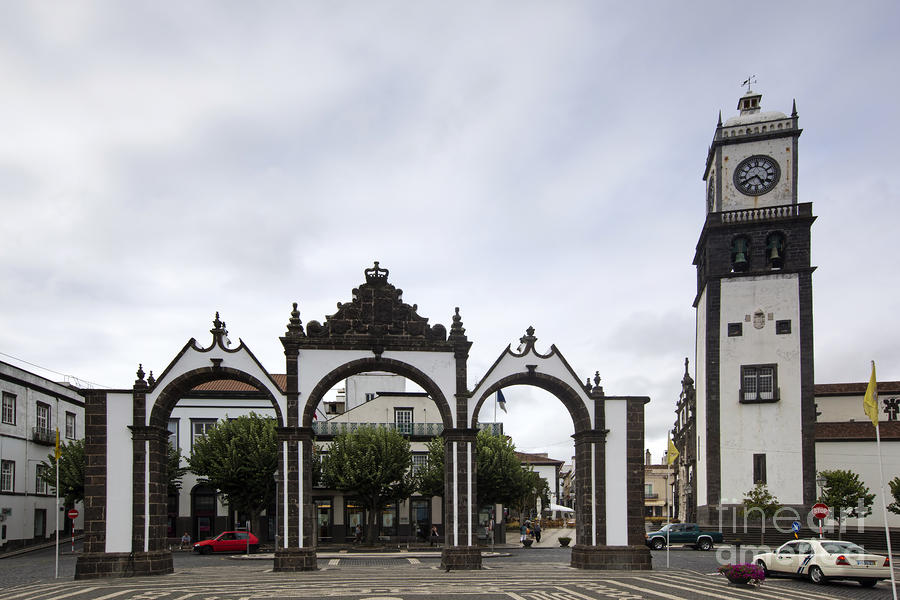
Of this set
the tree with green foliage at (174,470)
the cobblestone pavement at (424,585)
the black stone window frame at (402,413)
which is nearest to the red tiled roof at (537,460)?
the black stone window frame at (402,413)

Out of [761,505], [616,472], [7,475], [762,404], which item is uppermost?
[762,404]

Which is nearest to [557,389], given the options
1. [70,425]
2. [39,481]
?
[39,481]

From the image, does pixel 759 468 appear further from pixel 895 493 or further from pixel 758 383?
pixel 895 493

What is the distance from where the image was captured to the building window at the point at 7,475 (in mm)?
41875

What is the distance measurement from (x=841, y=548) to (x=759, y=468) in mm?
22598

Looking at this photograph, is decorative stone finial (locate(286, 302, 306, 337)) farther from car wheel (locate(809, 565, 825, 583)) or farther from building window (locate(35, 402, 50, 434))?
building window (locate(35, 402, 50, 434))

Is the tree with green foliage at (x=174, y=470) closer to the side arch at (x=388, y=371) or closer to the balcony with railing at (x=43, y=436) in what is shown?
the balcony with railing at (x=43, y=436)

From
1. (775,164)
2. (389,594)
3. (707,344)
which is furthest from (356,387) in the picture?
(389,594)

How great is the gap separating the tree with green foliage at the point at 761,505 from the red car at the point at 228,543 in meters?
25.8

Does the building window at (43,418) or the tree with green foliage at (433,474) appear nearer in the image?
the tree with green foliage at (433,474)

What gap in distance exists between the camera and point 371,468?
43031 millimetres

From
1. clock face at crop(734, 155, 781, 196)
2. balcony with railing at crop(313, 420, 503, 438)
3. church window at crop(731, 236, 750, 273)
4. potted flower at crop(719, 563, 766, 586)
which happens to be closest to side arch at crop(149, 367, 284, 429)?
potted flower at crop(719, 563, 766, 586)

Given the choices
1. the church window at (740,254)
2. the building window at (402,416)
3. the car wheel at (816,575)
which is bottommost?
the car wheel at (816,575)

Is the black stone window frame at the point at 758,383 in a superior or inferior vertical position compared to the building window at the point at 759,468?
superior
